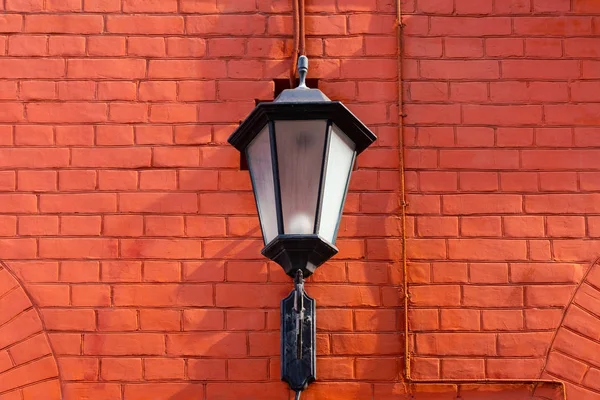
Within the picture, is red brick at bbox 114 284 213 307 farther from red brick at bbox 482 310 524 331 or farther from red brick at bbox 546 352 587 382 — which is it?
red brick at bbox 546 352 587 382

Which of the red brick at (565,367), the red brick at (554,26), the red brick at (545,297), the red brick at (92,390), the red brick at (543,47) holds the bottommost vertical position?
the red brick at (92,390)

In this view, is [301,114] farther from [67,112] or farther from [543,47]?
[543,47]

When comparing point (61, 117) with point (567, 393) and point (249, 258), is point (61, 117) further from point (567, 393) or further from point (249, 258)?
point (567, 393)

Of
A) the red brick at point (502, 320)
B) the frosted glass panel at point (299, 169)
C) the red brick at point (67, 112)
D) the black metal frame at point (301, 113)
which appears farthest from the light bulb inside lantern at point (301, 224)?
the red brick at point (67, 112)

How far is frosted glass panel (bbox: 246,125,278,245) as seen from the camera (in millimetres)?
3515

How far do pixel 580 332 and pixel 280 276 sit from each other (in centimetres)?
110

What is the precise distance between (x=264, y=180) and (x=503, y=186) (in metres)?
1.16

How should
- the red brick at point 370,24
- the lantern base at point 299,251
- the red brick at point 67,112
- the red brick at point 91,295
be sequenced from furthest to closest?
the red brick at point 370,24 → the red brick at point 67,112 → the red brick at point 91,295 → the lantern base at point 299,251

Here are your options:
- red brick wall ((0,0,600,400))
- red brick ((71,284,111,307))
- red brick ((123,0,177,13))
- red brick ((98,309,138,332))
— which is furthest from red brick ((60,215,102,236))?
red brick ((123,0,177,13))

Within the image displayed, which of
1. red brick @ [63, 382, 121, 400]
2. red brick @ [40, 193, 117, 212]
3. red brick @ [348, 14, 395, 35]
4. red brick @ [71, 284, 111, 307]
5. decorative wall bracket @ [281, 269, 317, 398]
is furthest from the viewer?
red brick @ [348, 14, 395, 35]

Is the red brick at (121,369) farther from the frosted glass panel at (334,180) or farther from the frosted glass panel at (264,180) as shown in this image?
the frosted glass panel at (334,180)

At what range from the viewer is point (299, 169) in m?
3.48

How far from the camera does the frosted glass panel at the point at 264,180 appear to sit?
351 cm

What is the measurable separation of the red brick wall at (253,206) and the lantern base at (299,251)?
0.71 m
